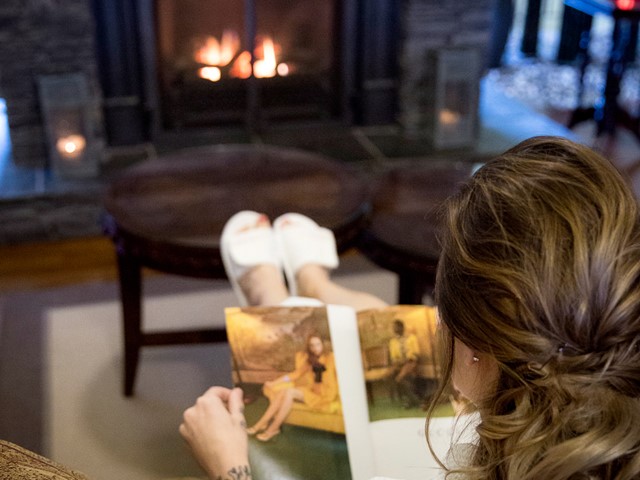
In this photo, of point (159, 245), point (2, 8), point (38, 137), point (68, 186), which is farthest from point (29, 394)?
point (2, 8)

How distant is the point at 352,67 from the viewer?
9.28 feet

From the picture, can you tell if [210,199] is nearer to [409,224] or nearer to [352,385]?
[409,224]

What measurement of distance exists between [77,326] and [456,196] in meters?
1.63

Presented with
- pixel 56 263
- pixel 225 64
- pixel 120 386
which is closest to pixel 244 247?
pixel 120 386

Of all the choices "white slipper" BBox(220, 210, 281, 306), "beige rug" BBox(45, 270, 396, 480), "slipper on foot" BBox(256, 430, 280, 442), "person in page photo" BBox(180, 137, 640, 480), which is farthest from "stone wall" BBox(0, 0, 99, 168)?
"person in page photo" BBox(180, 137, 640, 480)

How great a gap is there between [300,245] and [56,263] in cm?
123

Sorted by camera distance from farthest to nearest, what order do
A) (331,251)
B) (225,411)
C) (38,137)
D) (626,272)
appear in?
1. (38,137)
2. (331,251)
3. (225,411)
4. (626,272)

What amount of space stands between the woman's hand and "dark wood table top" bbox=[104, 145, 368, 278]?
0.57m

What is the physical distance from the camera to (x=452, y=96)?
2801mm

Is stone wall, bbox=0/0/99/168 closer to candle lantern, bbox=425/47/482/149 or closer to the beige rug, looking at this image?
the beige rug

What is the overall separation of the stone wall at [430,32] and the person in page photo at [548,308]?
2156mm

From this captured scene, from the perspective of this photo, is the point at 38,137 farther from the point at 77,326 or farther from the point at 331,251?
the point at 331,251

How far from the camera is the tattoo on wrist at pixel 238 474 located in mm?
903

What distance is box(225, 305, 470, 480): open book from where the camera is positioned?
96 cm
